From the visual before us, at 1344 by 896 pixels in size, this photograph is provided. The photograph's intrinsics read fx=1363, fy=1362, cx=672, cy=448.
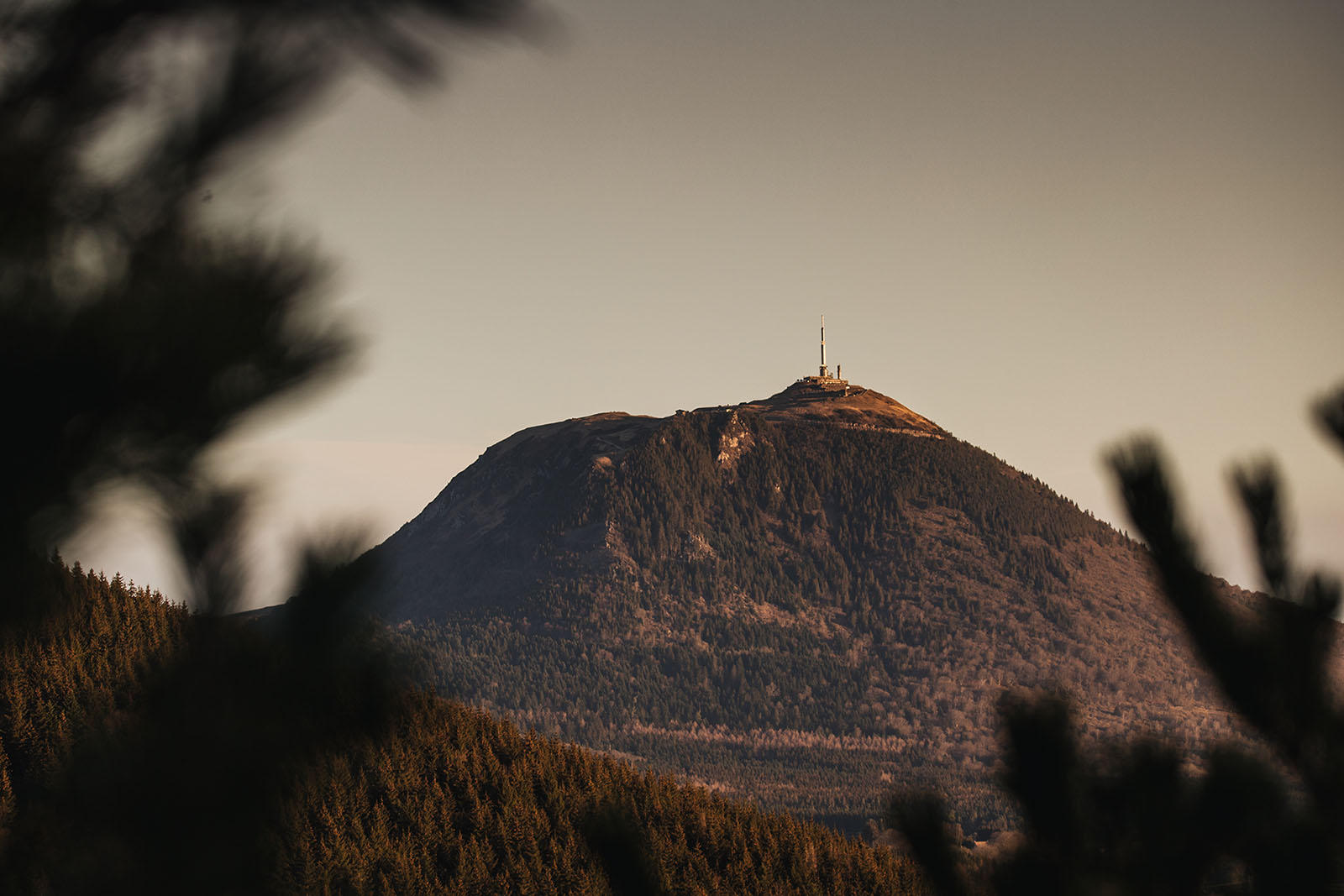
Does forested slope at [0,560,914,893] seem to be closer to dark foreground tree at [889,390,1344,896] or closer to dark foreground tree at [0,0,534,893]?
dark foreground tree at [0,0,534,893]

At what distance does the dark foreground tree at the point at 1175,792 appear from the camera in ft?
17.9

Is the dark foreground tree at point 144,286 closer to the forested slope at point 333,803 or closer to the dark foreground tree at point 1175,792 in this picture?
the forested slope at point 333,803

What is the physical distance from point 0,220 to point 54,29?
0.63m

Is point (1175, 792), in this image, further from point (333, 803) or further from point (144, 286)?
point (333, 803)

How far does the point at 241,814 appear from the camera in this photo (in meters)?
4.77

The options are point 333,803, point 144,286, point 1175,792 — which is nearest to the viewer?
point 144,286

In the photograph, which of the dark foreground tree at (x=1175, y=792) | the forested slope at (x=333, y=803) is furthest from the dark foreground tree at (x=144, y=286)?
the dark foreground tree at (x=1175, y=792)

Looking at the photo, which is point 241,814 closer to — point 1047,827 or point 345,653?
point 345,653

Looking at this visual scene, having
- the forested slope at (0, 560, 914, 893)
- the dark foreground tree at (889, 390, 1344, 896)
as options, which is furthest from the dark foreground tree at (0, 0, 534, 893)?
the dark foreground tree at (889, 390, 1344, 896)

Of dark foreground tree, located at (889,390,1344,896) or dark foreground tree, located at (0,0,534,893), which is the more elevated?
dark foreground tree, located at (0,0,534,893)

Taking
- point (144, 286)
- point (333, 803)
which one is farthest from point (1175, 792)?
point (333, 803)

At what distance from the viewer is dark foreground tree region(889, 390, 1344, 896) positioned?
5445mm

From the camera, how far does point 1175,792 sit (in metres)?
5.54

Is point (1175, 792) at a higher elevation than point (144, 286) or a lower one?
lower
